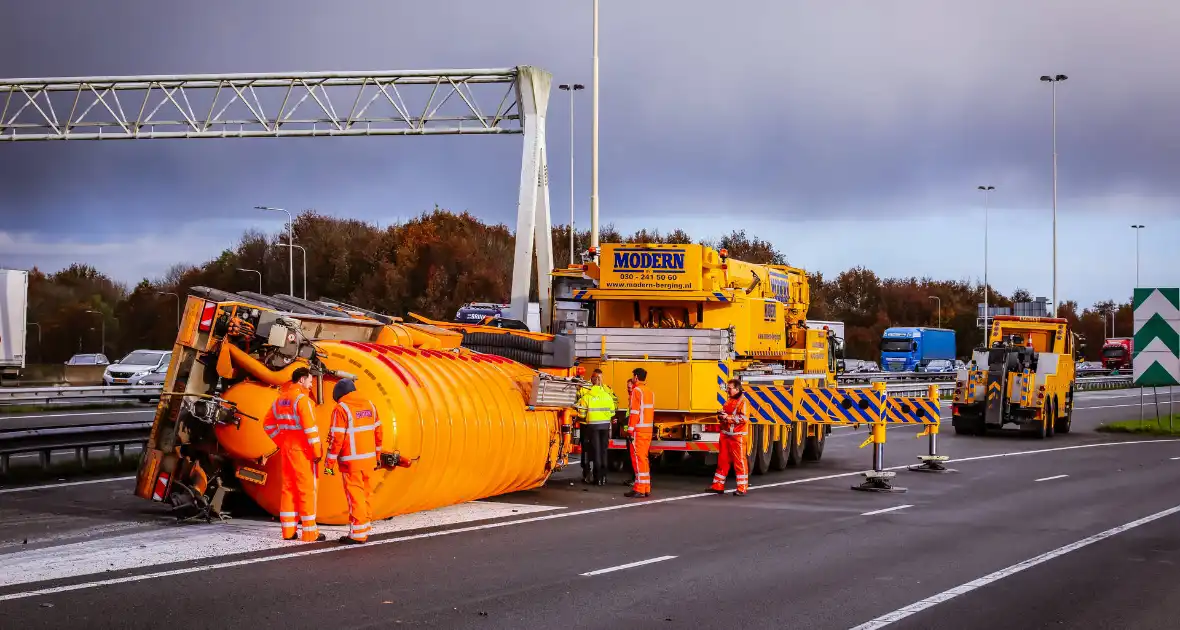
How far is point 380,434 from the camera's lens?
1270cm

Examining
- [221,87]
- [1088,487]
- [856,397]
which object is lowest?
[1088,487]

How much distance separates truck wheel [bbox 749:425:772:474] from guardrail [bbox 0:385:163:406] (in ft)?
59.7

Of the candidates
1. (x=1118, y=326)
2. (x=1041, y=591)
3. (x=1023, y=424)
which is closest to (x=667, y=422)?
(x=1041, y=591)

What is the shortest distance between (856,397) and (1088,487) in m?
4.00

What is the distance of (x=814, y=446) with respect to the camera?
23.8 metres

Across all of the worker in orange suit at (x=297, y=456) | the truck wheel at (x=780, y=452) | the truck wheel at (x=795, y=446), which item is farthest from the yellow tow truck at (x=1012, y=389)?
the worker in orange suit at (x=297, y=456)

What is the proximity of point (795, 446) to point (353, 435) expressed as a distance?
11.7 m

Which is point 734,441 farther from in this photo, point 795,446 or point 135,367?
point 135,367

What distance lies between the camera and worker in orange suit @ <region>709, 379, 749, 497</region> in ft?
Result: 57.9

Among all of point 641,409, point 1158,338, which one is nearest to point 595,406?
point 641,409

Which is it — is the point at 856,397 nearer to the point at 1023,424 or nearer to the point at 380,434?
the point at 380,434

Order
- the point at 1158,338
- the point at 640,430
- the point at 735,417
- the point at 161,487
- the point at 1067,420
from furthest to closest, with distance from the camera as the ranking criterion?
the point at 1067,420
the point at 1158,338
the point at 735,417
the point at 640,430
the point at 161,487

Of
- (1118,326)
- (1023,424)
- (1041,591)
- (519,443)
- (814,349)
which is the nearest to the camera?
(1041,591)

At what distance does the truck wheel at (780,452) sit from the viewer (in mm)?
21406
